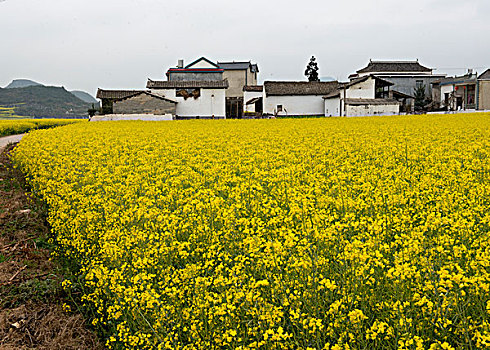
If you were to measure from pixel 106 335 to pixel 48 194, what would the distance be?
13.2 ft

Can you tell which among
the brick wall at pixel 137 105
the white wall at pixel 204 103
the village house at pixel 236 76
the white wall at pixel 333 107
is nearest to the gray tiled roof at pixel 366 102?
the white wall at pixel 333 107

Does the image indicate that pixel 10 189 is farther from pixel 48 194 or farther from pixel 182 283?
pixel 182 283

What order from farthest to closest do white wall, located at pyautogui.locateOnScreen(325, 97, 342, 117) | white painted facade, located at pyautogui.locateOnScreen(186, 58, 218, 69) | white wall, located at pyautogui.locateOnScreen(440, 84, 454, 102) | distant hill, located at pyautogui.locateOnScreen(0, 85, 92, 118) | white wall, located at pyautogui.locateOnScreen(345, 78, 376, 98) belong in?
distant hill, located at pyautogui.locateOnScreen(0, 85, 92, 118) < white painted facade, located at pyautogui.locateOnScreen(186, 58, 218, 69) < white wall, located at pyautogui.locateOnScreen(440, 84, 454, 102) < white wall, located at pyautogui.locateOnScreen(345, 78, 376, 98) < white wall, located at pyautogui.locateOnScreen(325, 97, 342, 117)

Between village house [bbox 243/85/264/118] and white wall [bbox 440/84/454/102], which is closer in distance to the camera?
white wall [bbox 440/84/454/102]

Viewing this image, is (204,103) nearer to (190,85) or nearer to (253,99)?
(190,85)

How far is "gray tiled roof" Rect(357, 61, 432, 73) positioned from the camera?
238ft

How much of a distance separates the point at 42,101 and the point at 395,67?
72905mm

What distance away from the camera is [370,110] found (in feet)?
164

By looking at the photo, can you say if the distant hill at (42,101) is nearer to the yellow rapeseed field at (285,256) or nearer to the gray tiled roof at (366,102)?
the gray tiled roof at (366,102)

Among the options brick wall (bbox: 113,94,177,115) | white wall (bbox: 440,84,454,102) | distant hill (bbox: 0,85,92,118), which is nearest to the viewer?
brick wall (bbox: 113,94,177,115)

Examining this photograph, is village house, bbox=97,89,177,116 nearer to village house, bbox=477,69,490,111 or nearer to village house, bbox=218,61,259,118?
village house, bbox=218,61,259,118

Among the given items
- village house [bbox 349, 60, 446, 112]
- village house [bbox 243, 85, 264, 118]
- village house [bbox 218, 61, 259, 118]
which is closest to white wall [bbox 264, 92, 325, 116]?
village house [bbox 243, 85, 264, 118]

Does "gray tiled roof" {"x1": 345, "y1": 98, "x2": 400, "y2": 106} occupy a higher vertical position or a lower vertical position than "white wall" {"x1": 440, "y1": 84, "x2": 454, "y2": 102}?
lower

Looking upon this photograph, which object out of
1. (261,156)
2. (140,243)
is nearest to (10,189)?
(261,156)
